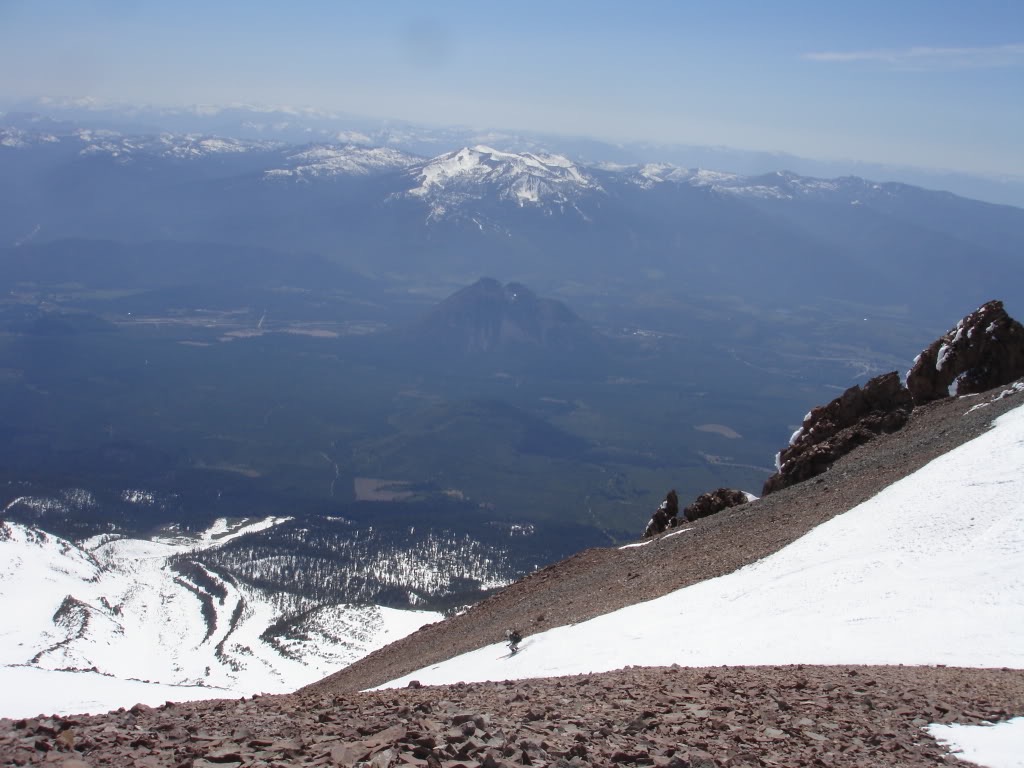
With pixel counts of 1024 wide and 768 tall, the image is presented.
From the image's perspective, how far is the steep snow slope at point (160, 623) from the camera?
7100 cm

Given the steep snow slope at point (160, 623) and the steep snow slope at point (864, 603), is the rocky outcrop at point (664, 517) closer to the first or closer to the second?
the steep snow slope at point (864, 603)

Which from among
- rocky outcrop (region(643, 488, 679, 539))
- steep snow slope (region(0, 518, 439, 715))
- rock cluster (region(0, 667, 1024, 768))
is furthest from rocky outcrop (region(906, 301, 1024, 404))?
steep snow slope (region(0, 518, 439, 715))

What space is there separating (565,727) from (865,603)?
13.7 m

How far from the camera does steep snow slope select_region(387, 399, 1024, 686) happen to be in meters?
19.2

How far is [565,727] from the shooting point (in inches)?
462

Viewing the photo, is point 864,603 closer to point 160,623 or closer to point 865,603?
point 865,603

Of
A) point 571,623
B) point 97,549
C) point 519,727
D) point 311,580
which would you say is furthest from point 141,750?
point 97,549

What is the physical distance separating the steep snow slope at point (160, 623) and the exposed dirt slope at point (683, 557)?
29.4 m

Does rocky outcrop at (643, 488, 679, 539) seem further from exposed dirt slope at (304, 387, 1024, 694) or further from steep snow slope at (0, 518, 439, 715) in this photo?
steep snow slope at (0, 518, 439, 715)

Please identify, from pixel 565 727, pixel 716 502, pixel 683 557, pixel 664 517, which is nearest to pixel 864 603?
pixel 683 557

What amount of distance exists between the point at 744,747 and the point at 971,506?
19960 mm

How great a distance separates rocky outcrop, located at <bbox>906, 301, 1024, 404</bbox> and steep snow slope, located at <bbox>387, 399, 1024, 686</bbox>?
15947 mm

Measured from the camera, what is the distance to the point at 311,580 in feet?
351

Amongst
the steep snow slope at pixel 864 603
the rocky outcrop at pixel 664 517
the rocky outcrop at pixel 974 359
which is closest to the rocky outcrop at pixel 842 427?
the rocky outcrop at pixel 974 359
